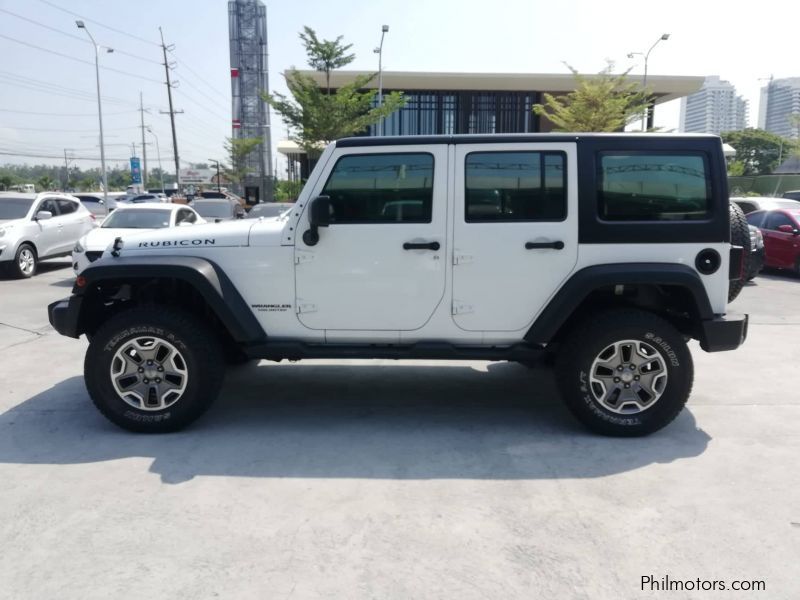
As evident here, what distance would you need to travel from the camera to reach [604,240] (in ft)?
14.1

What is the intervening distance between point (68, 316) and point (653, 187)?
162 inches

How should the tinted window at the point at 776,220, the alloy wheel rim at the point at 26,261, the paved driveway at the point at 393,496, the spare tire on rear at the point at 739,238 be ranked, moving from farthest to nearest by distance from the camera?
1. the tinted window at the point at 776,220
2. the alloy wheel rim at the point at 26,261
3. the spare tire on rear at the point at 739,238
4. the paved driveway at the point at 393,496

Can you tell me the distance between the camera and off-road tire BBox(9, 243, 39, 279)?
1239cm

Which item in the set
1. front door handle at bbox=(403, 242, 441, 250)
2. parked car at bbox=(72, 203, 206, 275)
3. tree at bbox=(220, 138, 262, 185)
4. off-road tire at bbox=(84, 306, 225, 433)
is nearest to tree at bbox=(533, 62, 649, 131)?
parked car at bbox=(72, 203, 206, 275)

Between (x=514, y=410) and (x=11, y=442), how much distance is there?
3.58 metres

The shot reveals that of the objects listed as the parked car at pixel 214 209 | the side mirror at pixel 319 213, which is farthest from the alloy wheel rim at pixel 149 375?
the parked car at pixel 214 209

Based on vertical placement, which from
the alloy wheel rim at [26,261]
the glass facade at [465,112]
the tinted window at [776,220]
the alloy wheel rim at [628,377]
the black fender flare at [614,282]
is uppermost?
the glass facade at [465,112]

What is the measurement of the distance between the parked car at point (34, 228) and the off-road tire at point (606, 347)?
1164 centimetres

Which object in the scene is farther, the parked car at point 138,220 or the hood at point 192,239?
the parked car at point 138,220

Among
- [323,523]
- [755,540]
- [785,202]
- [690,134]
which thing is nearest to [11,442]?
[323,523]

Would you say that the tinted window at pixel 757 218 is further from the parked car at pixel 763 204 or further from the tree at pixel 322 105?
the tree at pixel 322 105

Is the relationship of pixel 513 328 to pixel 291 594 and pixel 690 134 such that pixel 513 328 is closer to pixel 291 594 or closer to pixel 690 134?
pixel 690 134

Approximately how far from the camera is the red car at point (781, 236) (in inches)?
512

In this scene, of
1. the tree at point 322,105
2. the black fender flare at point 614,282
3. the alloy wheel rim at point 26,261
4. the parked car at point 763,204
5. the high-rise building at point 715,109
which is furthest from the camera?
the high-rise building at point 715,109
